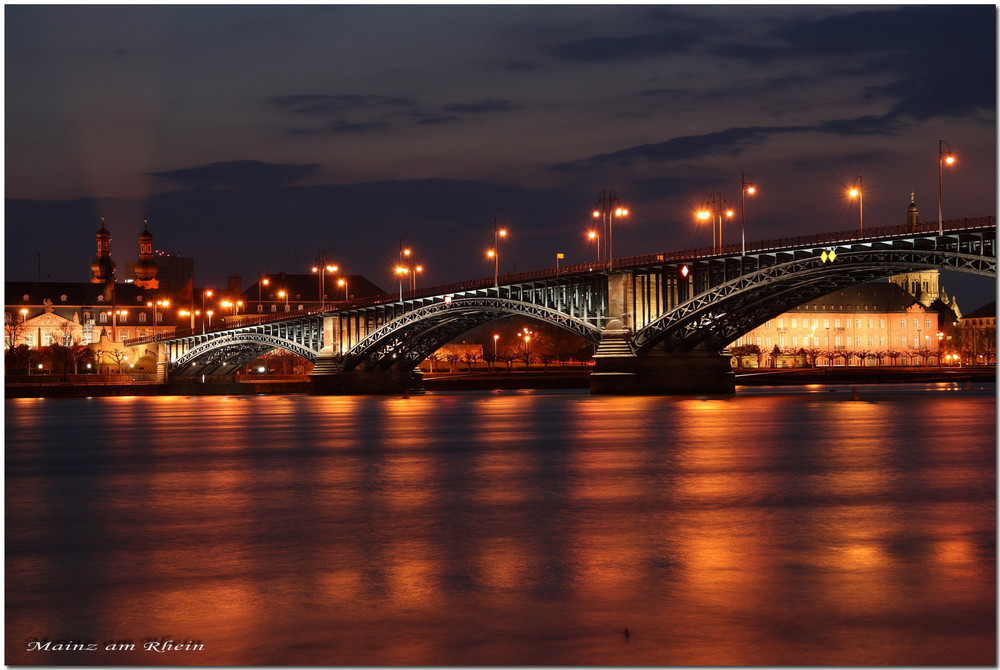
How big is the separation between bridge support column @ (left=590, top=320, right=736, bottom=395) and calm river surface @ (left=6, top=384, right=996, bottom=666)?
41.2 m

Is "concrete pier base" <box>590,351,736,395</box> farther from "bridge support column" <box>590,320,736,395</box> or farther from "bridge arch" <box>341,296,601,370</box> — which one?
"bridge arch" <box>341,296,601,370</box>

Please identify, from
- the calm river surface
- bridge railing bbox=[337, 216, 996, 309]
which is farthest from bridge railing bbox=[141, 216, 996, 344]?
the calm river surface

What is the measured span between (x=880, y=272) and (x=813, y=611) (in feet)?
194

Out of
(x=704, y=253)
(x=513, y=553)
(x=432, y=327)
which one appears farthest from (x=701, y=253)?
(x=513, y=553)

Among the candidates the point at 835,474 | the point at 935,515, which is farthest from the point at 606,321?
the point at 935,515

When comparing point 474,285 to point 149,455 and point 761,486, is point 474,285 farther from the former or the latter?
point 761,486

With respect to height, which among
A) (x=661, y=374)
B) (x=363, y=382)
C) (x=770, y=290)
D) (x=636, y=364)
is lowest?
(x=363, y=382)

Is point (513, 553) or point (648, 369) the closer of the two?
point (513, 553)

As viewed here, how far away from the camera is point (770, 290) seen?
7862 centimetres

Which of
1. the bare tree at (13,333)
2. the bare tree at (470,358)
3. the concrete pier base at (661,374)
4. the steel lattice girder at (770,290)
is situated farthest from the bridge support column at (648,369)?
the bare tree at (13,333)

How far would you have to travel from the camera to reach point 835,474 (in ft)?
111

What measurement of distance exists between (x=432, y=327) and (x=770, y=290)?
118ft

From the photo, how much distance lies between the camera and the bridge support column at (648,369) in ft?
289

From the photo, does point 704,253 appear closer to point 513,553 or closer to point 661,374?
point 661,374
